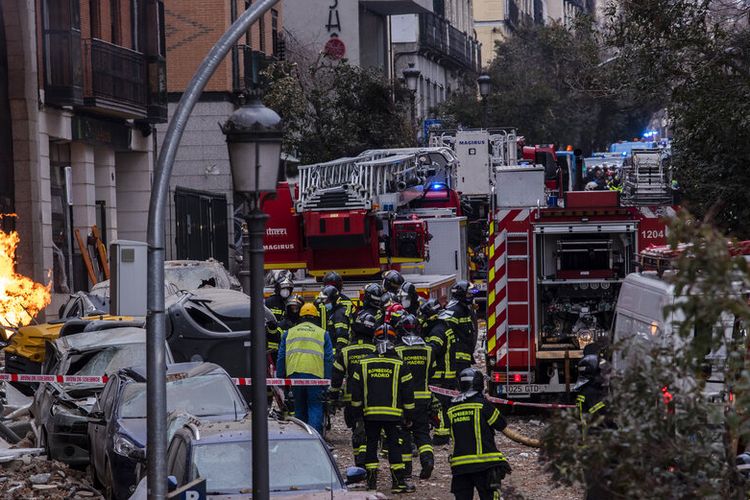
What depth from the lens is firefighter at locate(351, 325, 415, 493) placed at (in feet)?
43.9

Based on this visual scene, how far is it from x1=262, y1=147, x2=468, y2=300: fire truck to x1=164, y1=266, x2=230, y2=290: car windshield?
134 centimetres

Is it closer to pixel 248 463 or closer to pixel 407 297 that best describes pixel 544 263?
pixel 407 297

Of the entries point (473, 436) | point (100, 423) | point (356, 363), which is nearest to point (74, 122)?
point (100, 423)

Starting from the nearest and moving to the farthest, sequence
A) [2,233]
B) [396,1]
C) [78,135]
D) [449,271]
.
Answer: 1. [2,233]
2. [449,271]
3. [78,135]
4. [396,1]

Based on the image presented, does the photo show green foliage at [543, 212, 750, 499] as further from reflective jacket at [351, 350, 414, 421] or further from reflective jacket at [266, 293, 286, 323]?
reflective jacket at [266, 293, 286, 323]

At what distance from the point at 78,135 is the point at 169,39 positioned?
11239 millimetres

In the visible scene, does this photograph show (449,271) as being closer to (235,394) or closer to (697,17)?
(697,17)

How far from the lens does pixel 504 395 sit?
17.2 m

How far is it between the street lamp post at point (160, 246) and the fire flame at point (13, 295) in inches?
450

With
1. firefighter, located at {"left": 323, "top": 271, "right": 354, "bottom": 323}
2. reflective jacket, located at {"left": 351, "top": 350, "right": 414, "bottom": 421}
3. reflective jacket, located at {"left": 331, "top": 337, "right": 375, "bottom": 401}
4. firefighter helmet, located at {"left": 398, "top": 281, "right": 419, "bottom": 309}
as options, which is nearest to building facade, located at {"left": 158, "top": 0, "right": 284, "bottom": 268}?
firefighter, located at {"left": 323, "top": 271, "right": 354, "bottom": 323}

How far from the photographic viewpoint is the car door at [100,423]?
43.7ft

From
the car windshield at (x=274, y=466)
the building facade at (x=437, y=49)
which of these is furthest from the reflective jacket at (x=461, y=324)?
the building facade at (x=437, y=49)

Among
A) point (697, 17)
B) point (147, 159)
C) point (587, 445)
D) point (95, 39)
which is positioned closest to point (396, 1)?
point (147, 159)

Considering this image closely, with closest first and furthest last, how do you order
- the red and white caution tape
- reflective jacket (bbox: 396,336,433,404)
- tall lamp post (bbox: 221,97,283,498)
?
tall lamp post (bbox: 221,97,283,498)
reflective jacket (bbox: 396,336,433,404)
the red and white caution tape
